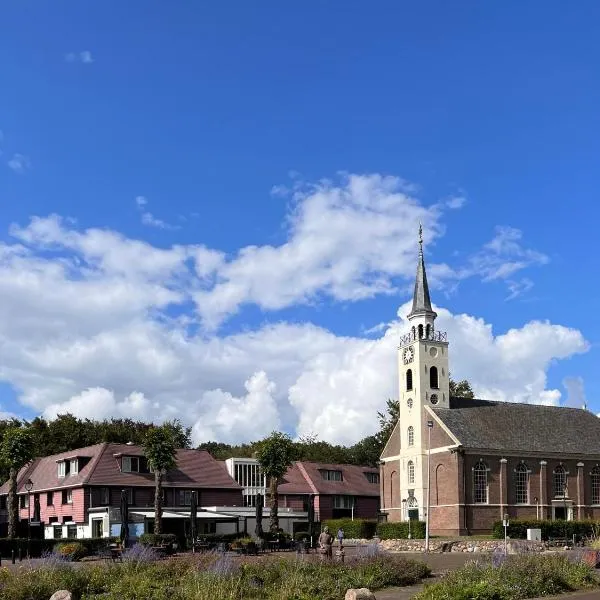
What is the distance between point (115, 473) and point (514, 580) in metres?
49.9

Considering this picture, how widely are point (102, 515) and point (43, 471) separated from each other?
49.1 feet

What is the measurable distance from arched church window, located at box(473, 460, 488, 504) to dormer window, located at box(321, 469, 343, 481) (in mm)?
19458

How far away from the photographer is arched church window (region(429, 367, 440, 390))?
7562cm

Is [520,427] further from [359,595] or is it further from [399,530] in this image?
[359,595]

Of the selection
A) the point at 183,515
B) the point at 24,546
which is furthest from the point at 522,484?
the point at 24,546

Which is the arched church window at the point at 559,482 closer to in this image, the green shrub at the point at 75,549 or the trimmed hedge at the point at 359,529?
the trimmed hedge at the point at 359,529

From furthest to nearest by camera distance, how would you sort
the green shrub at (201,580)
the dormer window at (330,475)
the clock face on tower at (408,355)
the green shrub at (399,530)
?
the dormer window at (330,475)
the clock face on tower at (408,355)
the green shrub at (399,530)
the green shrub at (201,580)

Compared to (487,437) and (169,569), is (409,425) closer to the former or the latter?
(487,437)

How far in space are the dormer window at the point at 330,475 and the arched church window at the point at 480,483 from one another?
63.8ft

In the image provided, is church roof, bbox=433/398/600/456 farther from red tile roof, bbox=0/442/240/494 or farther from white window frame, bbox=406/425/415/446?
red tile roof, bbox=0/442/240/494

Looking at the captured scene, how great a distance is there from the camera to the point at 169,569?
72.5ft

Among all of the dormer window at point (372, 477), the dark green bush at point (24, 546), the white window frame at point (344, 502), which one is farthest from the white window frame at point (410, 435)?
the dark green bush at point (24, 546)

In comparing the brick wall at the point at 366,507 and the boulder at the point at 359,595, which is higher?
the boulder at the point at 359,595

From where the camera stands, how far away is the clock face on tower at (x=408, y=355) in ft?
253
